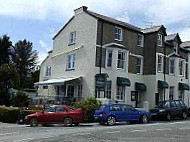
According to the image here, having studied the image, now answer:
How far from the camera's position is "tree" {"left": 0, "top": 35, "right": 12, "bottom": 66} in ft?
201

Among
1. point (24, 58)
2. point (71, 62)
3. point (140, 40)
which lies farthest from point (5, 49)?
point (140, 40)

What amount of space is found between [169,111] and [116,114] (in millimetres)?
6490

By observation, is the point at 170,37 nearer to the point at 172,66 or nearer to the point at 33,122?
the point at 172,66

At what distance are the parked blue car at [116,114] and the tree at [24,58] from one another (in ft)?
162

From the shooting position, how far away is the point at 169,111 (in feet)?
90.4

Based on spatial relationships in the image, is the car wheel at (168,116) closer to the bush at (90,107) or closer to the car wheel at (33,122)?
the bush at (90,107)

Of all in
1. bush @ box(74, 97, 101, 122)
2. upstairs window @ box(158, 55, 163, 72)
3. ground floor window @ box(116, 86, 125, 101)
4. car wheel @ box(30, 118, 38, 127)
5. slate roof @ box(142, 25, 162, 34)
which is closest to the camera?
car wheel @ box(30, 118, 38, 127)

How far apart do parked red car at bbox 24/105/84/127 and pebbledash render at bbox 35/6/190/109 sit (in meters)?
6.31

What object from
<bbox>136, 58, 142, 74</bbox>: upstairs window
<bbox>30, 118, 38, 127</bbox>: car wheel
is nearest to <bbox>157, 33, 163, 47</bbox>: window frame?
<bbox>136, 58, 142, 74</bbox>: upstairs window

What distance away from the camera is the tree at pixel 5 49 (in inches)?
2408

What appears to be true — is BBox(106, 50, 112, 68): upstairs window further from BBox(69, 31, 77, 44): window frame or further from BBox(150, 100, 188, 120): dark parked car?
BBox(150, 100, 188, 120): dark parked car

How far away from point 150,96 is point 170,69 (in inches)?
193

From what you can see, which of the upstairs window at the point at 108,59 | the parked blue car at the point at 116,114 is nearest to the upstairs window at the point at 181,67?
the upstairs window at the point at 108,59

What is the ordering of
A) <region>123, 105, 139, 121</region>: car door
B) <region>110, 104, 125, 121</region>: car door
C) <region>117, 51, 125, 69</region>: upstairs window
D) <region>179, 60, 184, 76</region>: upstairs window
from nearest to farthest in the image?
<region>110, 104, 125, 121</region>: car door → <region>123, 105, 139, 121</region>: car door → <region>117, 51, 125, 69</region>: upstairs window → <region>179, 60, 184, 76</region>: upstairs window
